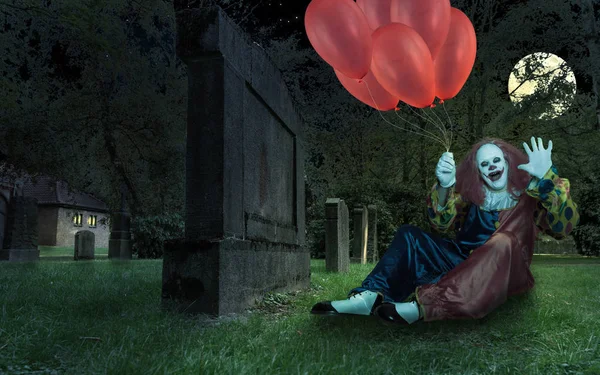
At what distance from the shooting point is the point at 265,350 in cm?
295

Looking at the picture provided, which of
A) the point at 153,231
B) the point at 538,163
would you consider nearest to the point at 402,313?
the point at 538,163

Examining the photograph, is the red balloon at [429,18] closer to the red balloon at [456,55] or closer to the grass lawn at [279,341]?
the red balloon at [456,55]

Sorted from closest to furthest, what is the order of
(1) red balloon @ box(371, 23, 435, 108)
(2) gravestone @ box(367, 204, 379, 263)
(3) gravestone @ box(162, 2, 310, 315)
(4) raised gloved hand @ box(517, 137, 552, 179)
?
(4) raised gloved hand @ box(517, 137, 552, 179), (3) gravestone @ box(162, 2, 310, 315), (1) red balloon @ box(371, 23, 435, 108), (2) gravestone @ box(367, 204, 379, 263)

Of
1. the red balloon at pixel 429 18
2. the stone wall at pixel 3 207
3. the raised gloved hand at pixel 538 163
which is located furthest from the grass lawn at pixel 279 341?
the stone wall at pixel 3 207

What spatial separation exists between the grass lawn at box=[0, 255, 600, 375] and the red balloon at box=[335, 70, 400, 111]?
2.19 m

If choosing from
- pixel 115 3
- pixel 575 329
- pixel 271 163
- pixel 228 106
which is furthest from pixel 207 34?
pixel 115 3

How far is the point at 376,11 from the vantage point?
4.88 metres

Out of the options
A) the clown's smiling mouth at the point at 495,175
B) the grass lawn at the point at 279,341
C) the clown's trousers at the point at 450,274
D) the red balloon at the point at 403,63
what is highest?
the red balloon at the point at 403,63

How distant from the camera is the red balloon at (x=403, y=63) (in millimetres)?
4109

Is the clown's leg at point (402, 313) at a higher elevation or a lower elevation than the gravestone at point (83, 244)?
lower

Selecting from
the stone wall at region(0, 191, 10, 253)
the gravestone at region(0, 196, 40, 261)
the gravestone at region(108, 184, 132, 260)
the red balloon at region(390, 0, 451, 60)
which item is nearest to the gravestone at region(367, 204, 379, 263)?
the gravestone at region(108, 184, 132, 260)

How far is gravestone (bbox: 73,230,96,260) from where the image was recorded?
14.7m

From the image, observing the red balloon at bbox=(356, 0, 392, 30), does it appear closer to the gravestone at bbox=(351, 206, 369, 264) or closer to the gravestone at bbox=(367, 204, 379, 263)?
the gravestone at bbox=(351, 206, 369, 264)

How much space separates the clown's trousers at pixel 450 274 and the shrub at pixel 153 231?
42.6 feet
